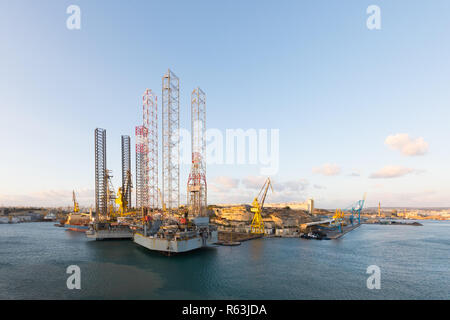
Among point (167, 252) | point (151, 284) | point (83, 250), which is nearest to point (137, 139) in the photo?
point (83, 250)

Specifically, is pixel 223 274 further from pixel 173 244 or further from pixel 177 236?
pixel 177 236

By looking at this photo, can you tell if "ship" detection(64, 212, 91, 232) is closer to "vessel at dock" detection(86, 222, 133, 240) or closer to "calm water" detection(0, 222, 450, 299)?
"vessel at dock" detection(86, 222, 133, 240)

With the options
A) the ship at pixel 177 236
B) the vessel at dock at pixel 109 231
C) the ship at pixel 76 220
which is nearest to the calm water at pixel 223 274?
the ship at pixel 177 236

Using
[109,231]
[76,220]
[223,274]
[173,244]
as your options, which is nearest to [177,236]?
[173,244]

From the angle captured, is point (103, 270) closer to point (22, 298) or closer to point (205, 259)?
point (22, 298)

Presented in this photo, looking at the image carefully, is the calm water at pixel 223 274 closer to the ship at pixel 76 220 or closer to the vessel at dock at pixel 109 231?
the vessel at dock at pixel 109 231
